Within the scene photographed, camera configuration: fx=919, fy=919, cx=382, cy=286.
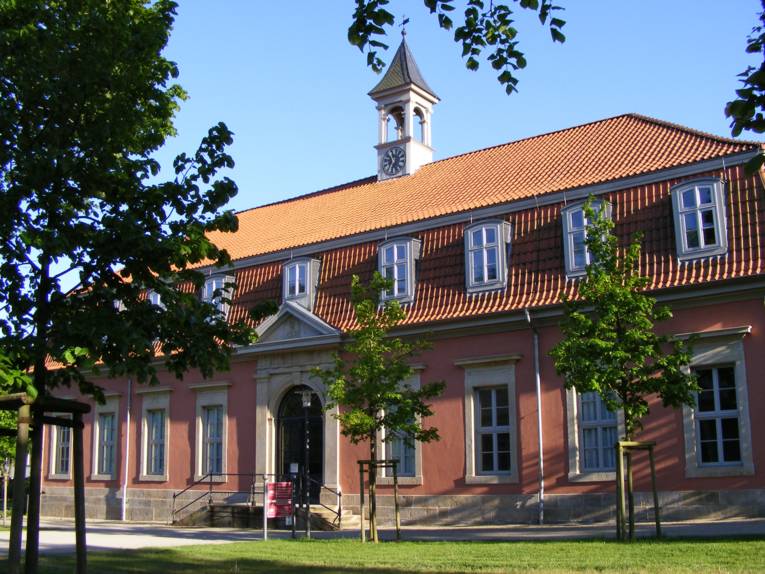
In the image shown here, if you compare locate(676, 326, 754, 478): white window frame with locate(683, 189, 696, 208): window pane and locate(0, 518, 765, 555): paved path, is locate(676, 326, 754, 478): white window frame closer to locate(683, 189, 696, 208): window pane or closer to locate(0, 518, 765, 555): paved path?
locate(0, 518, 765, 555): paved path

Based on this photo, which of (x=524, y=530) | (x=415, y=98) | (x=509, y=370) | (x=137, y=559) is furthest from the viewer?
(x=415, y=98)

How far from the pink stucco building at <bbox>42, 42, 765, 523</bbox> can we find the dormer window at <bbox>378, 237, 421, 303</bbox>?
0.05 m

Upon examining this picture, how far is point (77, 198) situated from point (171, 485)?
18.3m

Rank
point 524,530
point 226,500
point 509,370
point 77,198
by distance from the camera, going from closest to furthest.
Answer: point 77,198 < point 524,530 < point 509,370 < point 226,500

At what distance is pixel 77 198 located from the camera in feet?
32.8

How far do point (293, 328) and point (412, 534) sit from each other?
763 cm

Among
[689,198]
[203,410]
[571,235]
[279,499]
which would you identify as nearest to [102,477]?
[203,410]

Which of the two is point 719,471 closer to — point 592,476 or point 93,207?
point 592,476

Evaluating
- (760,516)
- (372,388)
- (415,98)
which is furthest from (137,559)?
(415,98)

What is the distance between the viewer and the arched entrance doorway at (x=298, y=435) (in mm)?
23911

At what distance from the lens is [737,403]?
1736 cm

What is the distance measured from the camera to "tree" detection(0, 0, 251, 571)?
920cm

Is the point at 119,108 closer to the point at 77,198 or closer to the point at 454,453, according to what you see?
the point at 77,198

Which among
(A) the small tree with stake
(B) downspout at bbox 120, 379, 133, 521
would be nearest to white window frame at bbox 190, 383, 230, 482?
(B) downspout at bbox 120, 379, 133, 521
